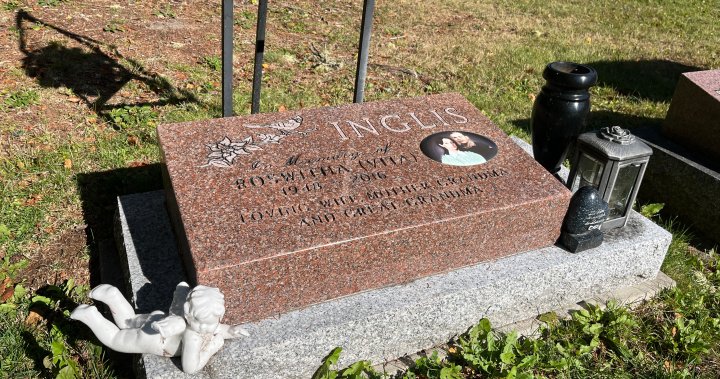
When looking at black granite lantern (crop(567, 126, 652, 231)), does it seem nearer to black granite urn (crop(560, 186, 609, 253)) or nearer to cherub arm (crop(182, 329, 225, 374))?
black granite urn (crop(560, 186, 609, 253))

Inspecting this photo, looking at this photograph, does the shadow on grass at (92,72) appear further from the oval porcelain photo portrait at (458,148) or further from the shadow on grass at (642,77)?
the shadow on grass at (642,77)

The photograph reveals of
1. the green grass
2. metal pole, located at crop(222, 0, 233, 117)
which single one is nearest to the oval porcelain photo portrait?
the green grass

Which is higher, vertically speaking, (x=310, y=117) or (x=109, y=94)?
(x=310, y=117)

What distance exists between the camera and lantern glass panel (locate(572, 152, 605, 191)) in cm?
311

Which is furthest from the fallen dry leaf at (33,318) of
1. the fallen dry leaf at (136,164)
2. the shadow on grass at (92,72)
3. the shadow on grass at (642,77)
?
the shadow on grass at (642,77)

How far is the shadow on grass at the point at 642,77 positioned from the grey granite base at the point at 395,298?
292 centimetres

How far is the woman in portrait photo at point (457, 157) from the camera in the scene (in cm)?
309

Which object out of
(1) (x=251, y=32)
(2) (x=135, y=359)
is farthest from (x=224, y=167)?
(1) (x=251, y=32)

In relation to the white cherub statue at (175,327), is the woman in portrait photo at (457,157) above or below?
above

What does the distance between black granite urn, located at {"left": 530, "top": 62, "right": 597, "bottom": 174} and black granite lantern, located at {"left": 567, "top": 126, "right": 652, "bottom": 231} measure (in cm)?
22

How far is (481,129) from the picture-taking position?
341 cm

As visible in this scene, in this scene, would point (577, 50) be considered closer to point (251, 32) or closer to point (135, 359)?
point (251, 32)

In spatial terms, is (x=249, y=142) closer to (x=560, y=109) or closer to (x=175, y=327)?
(x=175, y=327)

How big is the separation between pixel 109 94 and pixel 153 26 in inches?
61.4
